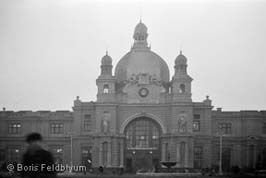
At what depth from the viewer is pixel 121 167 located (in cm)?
4828

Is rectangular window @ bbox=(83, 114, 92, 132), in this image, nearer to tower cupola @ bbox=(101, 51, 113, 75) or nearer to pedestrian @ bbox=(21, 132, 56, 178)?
tower cupola @ bbox=(101, 51, 113, 75)

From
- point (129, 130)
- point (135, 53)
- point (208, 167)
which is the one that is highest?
point (135, 53)

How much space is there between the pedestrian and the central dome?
146 feet

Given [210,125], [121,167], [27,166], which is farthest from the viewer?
[210,125]

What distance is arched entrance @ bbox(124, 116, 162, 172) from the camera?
50562 millimetres

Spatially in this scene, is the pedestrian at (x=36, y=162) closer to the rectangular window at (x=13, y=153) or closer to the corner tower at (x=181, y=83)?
the corner tower at (x=181, y=83)

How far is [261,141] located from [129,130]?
545 inches

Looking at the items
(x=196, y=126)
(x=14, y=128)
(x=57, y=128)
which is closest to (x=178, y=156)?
(x=196, y=126)

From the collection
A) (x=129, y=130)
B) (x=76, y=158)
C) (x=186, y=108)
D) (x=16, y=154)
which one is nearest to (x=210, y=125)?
(x=186, y=108)

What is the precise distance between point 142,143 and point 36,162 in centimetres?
4219

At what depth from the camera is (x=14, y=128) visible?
5472 cm

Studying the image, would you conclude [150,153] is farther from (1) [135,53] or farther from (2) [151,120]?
(1) [135,53]

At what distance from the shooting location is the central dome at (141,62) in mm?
53625

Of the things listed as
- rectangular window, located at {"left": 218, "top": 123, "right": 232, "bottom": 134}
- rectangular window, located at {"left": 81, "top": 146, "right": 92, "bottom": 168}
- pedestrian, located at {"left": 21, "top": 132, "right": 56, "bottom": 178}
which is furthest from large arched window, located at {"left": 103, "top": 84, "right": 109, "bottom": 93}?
pedestrian, located at {"left": 21, "top": 132, "right": 56, "bottom": 178}
